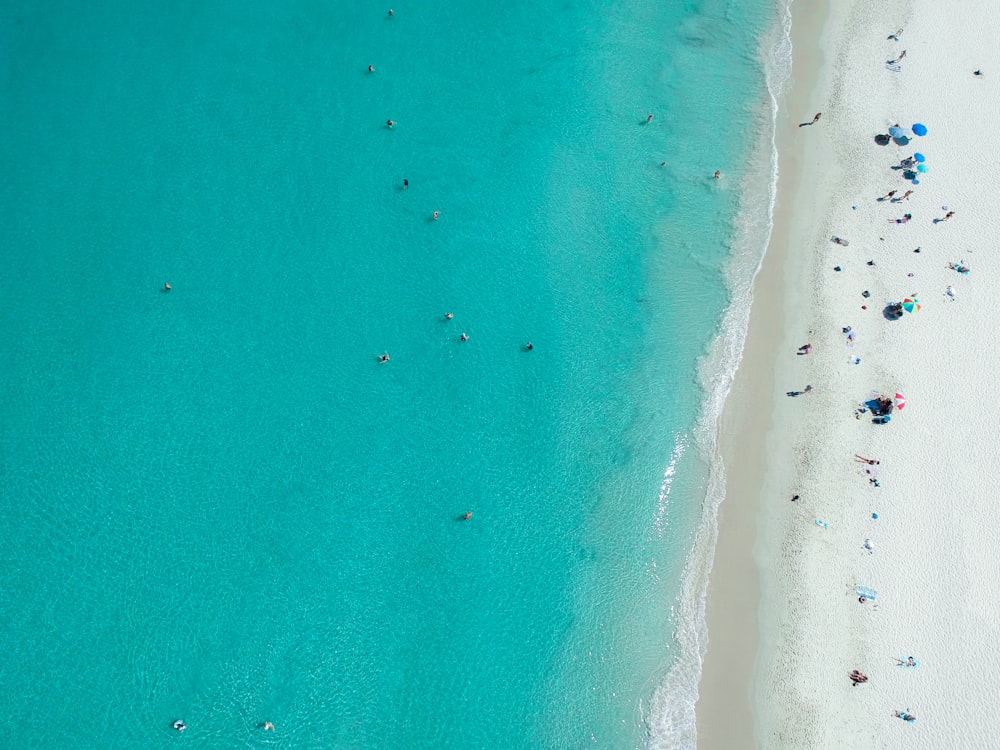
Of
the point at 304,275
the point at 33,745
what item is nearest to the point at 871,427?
the point at 304,275

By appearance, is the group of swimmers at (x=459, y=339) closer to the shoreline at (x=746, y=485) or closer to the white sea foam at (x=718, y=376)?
the white sea foam at (x=718, y=376)

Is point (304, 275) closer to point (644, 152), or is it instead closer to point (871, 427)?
point (644, 152)

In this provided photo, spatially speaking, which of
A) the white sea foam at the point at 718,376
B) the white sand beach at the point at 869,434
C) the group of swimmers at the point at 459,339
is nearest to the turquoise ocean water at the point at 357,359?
the group of swimmers at the point at 459,339

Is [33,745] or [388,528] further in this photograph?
[388,528]

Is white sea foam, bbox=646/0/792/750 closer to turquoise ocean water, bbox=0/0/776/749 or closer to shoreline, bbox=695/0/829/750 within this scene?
shoreline, bbox=695/0/829/750

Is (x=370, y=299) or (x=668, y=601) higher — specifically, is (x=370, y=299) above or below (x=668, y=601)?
above

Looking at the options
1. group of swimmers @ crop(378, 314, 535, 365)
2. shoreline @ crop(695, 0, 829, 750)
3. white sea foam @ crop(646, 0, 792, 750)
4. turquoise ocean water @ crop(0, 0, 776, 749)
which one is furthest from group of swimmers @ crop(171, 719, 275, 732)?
shoreline @ crop(695, 0, 829, 750)

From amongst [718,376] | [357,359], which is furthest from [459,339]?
[718,376]

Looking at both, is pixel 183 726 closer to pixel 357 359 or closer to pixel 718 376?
pixel 357 359

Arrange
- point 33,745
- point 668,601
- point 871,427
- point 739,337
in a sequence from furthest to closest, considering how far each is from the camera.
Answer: point 739,337 < point 871,427 < point 668,601 < point 33,745
